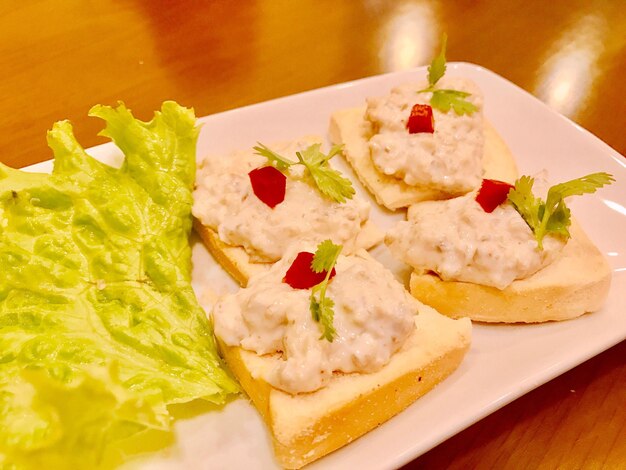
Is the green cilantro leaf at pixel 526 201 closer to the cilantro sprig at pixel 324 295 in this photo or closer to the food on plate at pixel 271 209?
the food on plate at pixel 271 209

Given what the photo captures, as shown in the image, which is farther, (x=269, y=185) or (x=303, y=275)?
(x=269, y=185)

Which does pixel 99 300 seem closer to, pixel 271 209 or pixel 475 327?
pixel 271 209

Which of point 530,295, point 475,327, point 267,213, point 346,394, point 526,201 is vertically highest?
point 267,213

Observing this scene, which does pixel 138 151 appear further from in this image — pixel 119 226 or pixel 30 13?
pixel 30 13

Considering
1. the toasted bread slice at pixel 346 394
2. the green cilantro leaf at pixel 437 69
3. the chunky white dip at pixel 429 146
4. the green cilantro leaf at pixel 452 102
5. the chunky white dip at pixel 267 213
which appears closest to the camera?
the toasted bread slice at pixel 346 394

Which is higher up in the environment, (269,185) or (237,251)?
(269,185)

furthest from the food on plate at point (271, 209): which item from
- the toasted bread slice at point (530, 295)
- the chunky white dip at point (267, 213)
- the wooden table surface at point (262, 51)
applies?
the wooden table surface at point (262, 51)

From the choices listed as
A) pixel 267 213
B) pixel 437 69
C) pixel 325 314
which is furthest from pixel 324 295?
pixel 437 69
